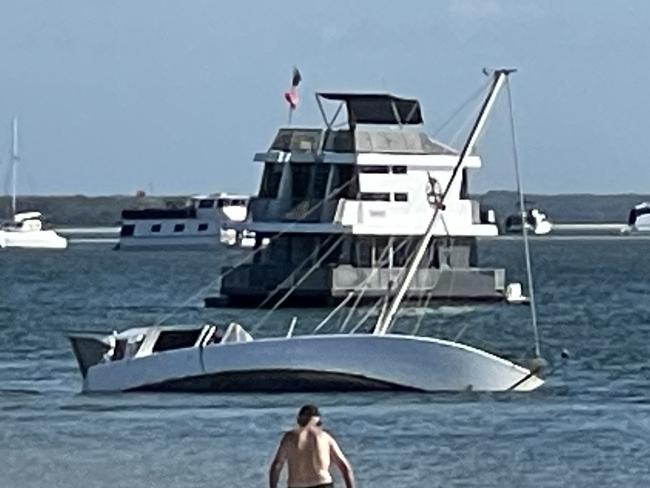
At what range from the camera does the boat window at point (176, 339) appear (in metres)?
45.5

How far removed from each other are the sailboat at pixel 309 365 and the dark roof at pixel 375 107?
32.9m

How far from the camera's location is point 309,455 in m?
21.8

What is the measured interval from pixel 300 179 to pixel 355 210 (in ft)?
6.22

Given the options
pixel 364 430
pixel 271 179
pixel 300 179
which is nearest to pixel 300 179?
pixel 300 179

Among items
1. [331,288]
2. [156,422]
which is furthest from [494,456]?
[331,288]

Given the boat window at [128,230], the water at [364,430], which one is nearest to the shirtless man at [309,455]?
the water at [364,430]

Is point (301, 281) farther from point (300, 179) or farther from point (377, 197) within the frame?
point (377, 197)

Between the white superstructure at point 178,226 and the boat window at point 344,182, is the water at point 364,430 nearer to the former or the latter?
the boat window at point 344,182

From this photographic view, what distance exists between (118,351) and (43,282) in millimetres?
77831

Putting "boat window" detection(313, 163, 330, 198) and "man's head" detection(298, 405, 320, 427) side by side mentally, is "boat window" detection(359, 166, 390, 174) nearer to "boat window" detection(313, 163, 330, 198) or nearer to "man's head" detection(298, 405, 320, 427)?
"boat window" detection(313, 163, 330, 198)

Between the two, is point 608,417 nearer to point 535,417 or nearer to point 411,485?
point 535,417

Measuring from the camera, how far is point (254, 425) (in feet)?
134

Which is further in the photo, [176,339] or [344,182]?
[344,182]

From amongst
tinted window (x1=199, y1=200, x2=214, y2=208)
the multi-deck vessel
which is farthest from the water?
tinted window (x1=199, y1=200, x2=214, y2=208)
